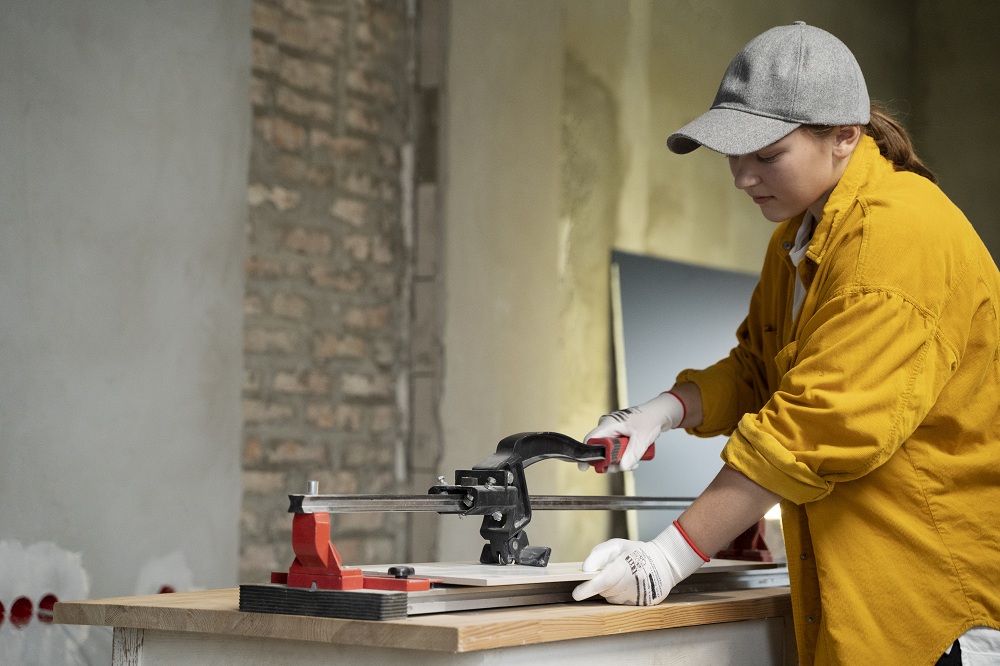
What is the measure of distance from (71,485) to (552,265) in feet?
6.03

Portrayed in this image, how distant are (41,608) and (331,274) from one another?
54.9 inches

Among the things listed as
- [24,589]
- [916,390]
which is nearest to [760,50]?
[916,390]

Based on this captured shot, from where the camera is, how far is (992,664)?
1704 mm

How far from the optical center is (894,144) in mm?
1917

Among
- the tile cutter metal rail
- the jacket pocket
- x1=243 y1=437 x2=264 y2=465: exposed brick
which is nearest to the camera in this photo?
the tile cutter metal rail

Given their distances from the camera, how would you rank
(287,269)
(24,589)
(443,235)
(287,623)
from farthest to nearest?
(443,235) < (287,269) < (24,589) < (287,623)

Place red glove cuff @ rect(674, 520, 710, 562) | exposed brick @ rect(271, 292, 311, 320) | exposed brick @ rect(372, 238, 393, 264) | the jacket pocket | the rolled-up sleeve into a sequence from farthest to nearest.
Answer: exposed brick @ rect(372, 238, 393, 264) < exposed brick @ rect(271, 292, 311, 320) < the jacket pocket < red glove cuff @ rect(674, 520, 710, 562) < the rolled-up sleeve

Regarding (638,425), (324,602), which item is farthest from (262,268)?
(324,602)

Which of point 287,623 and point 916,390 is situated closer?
point 287,623

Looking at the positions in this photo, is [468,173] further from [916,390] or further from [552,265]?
[916,390]

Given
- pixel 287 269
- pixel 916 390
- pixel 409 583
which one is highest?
pixel 287 269

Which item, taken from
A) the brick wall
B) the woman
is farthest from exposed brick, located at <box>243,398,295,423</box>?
the woman

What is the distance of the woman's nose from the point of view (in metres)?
1.88

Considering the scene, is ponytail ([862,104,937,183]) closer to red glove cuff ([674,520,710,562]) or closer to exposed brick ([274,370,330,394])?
red glove cuff ([674,520,710,562])
